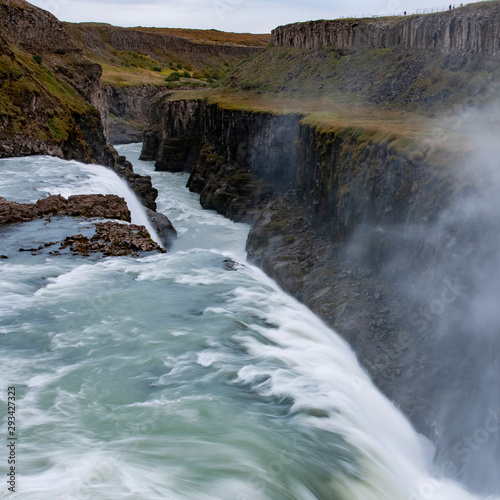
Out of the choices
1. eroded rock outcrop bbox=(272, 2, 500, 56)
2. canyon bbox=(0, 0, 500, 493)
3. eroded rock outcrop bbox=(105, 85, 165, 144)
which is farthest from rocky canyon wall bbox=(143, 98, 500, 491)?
eroded rock outcrop bbox=(105, 85, 165, 144)

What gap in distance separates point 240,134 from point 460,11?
61.7 ft

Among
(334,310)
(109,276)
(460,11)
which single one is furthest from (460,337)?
(460,11)

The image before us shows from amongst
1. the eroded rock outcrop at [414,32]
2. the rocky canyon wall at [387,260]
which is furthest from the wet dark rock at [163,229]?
the eroded rock outcrop at [414,32]

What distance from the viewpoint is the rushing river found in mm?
8242

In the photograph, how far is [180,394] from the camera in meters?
10.6

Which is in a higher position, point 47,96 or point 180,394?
point 47,96

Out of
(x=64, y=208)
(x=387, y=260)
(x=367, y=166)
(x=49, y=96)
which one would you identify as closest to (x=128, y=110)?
(x=49, y=96)

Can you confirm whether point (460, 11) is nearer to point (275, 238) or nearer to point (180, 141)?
point (275, 238)

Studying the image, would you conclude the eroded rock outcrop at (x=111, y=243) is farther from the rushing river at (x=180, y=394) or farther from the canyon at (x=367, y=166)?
the canyon at (x=367, y=166)

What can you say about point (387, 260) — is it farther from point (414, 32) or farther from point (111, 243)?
point (414, 32)

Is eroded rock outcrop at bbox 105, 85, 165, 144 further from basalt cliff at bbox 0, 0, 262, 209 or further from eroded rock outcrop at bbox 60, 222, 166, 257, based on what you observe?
eroded rock outcrop at bbox 60, 222, 166, 257

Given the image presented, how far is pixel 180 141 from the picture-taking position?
61.2m

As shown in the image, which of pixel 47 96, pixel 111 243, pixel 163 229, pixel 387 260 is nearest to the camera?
pixel 111 243

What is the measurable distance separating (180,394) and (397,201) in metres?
13.5
